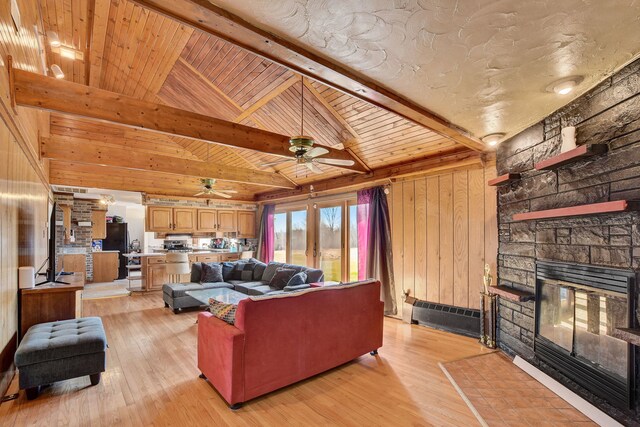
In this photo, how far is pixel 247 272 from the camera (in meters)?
6.61

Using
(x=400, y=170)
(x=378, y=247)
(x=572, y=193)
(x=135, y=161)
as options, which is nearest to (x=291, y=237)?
(x=378, y=247)

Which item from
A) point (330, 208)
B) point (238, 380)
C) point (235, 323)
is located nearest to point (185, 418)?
point (238, 380)

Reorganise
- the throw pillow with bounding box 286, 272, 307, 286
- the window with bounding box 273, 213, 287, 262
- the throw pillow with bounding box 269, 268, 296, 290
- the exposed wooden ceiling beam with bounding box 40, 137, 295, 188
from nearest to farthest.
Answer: the exposed wooden ceiling beam with bounding box 40, 137, 295, 188 < the throw pillow with bounding box 286, 272, 307, 286 < the throw pillow with bounding box 269, 268, 296, 290 < the window with bounding box 273, 213, 287, 262

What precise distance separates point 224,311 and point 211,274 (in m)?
3.69

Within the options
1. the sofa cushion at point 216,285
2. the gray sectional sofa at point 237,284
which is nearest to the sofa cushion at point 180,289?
the gray sectional sofa at point 237,284

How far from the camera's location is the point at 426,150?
466 centimetres

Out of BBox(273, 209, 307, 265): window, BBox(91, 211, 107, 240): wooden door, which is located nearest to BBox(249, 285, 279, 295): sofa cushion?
BBox(273, 209, 307, 265): window

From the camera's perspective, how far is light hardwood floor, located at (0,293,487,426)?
2.35 meters

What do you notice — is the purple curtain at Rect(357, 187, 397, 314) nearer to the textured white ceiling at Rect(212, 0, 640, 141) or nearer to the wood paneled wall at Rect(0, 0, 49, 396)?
the textured white ceiling at Rect(212, 0, 640, 141)

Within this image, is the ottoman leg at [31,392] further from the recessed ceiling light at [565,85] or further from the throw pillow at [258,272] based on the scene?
the recessed ceiling light at [565,85]

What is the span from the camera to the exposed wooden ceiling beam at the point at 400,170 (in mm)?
4348

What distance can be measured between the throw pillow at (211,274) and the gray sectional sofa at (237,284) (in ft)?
0.30

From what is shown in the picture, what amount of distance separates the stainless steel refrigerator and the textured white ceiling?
33.2 ft

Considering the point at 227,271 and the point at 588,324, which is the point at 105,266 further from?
the point at 588,324
